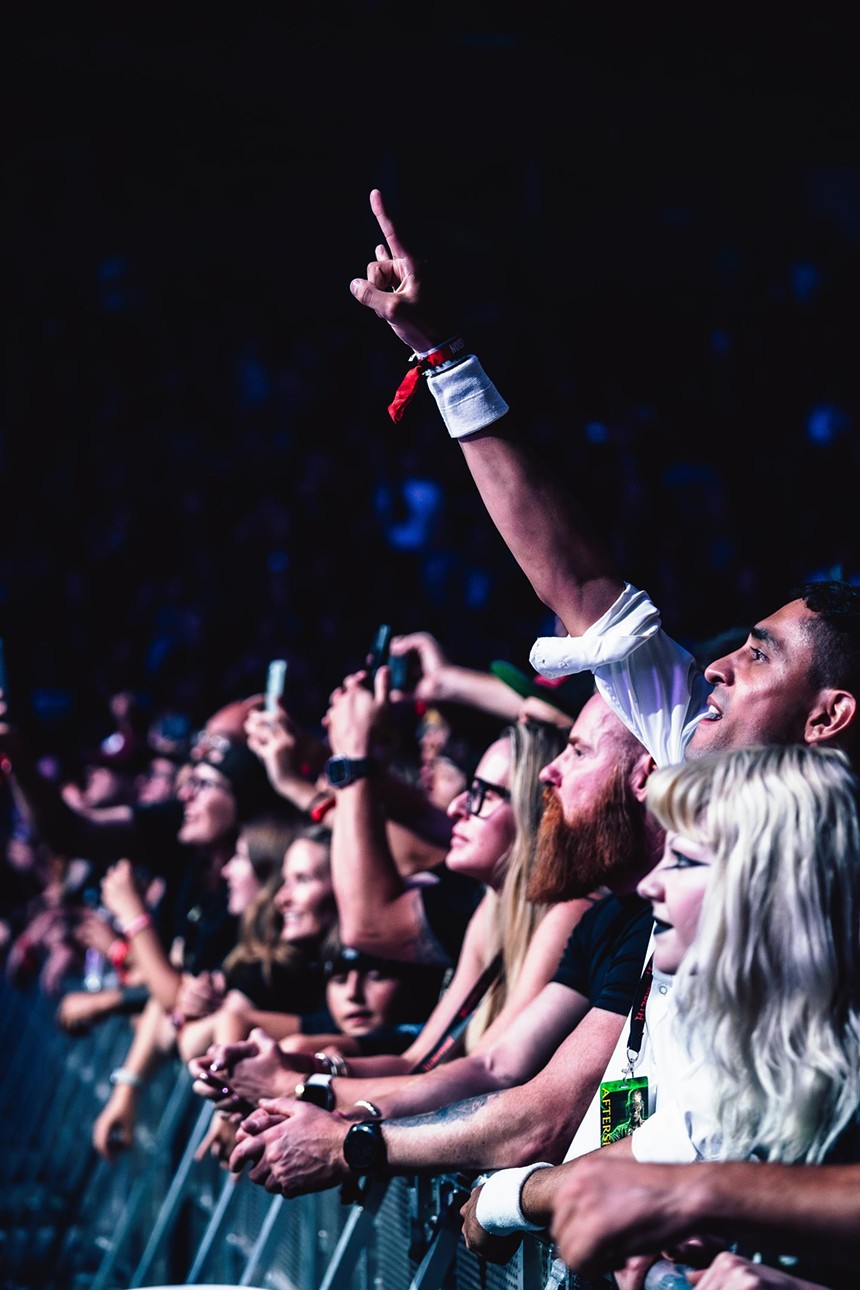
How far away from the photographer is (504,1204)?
2070mm

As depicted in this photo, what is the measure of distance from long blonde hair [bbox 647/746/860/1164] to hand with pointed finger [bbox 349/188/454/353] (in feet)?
3.59

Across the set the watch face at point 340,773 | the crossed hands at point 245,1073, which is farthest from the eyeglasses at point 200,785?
the crossed hands at point 245,1073

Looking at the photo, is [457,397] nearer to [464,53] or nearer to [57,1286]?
[57,1286]

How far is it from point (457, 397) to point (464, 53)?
292 inches

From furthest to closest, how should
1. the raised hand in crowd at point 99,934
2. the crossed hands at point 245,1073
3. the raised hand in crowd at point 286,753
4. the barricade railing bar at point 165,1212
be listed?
the raised hand in crowd at point 99,934
the raised hand in crowd at point 286,753
the crossed hands at point 245,1073
the barricade railing bar at point 165,1212

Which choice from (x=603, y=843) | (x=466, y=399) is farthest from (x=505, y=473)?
(x=603, y=843)

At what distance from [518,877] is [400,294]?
136cm

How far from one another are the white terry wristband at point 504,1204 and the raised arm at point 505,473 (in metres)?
0.86

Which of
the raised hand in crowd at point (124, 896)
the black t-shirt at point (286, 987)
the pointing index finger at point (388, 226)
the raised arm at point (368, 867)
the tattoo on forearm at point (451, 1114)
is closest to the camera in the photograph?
the pointing index finger at point (388, 226)

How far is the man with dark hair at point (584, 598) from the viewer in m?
2.34

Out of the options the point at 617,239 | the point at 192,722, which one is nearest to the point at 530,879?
the point at 192,722

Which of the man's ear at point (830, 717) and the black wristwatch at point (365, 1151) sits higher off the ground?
the man's ear at point (830, 717)

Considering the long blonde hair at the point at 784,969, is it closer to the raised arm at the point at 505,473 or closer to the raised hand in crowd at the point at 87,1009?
the raised arm at the point at 505,473

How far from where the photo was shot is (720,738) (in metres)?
2.29
